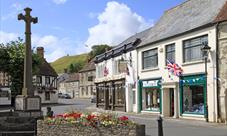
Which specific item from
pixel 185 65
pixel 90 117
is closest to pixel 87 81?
pixel 185 65

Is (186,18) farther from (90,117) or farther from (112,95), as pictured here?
(90,117)

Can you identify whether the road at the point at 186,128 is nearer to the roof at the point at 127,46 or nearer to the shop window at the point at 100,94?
the roof at the point at 127,46

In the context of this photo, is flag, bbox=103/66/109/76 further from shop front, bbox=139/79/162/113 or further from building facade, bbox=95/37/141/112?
shop front, bbox=139/79/162/113

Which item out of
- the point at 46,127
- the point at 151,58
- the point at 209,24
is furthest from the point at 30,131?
the point at 151,58

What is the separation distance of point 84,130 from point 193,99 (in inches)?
755

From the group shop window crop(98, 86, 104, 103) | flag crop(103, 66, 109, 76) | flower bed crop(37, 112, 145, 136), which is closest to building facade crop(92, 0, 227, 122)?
flag crop(103, 66, 109, 76)

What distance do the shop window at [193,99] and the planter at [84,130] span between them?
1777 cm

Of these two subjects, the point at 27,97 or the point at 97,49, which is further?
the point at 97,49

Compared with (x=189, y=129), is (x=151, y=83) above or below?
above

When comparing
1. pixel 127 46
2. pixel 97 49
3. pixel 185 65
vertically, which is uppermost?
pixel 97 49

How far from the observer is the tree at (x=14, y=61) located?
4975cm

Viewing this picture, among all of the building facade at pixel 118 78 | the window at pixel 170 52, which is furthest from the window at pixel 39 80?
the window at pixel 170 52

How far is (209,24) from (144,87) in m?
12.8

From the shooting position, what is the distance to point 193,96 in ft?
108
